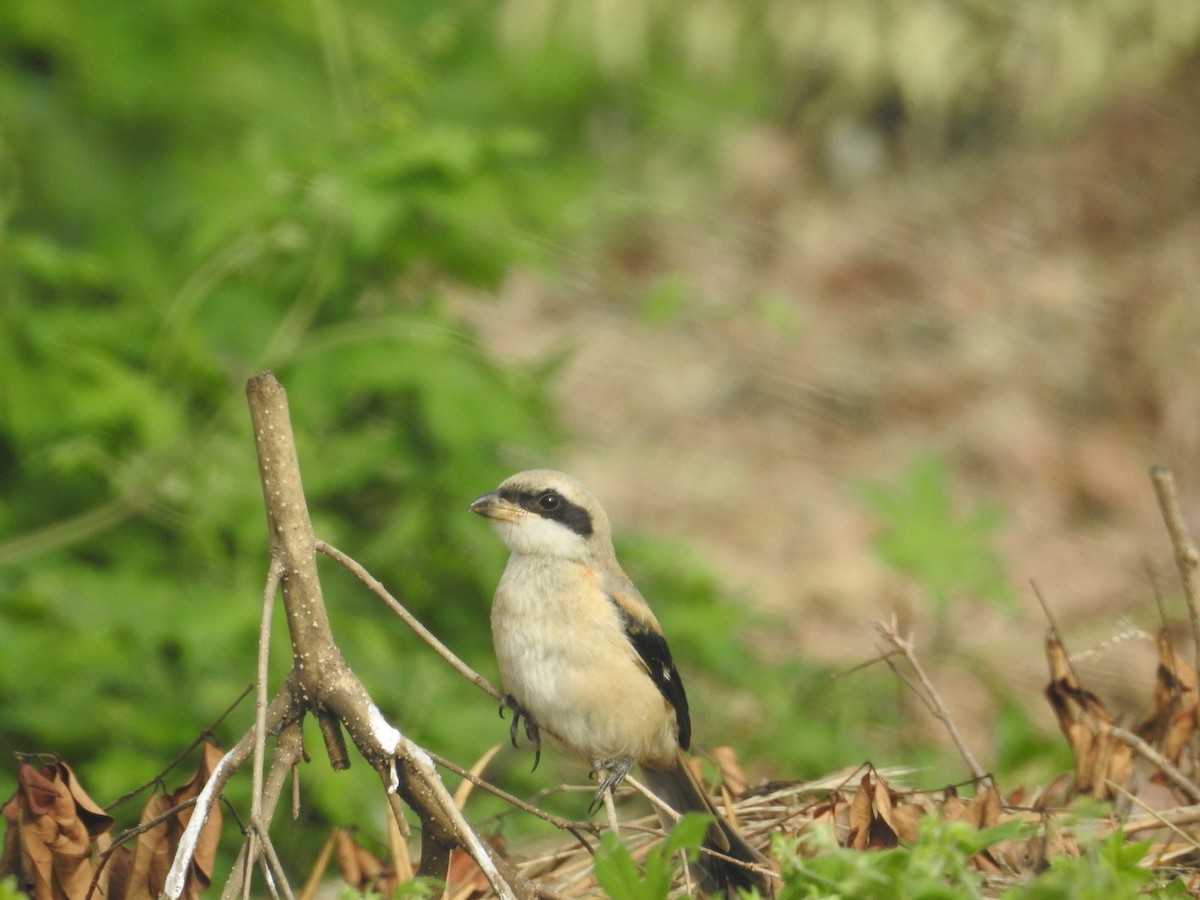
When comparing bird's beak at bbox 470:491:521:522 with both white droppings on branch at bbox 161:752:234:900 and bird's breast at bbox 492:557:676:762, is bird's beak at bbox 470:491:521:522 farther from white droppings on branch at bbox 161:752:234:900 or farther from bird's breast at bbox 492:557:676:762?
white droppings on branch at bbox 161:752:234:900

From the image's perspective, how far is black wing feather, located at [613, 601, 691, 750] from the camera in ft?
12.3

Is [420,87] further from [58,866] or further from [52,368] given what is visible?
[58,866]

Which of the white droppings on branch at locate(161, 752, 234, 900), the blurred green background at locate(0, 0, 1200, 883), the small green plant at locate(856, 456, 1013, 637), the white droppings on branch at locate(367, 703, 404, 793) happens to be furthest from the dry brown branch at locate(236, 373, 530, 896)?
the small green plant at locate(856, 456, 1013, 637)

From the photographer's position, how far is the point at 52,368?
517 centimetres

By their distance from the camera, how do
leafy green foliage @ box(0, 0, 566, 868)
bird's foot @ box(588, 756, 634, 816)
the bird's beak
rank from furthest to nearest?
leafy green foliage @ box(0, 0, 566, 868) < the bird's beak < bird's foot @ box(588, 756, 634, 816)

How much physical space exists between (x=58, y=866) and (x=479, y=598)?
9.17 feet

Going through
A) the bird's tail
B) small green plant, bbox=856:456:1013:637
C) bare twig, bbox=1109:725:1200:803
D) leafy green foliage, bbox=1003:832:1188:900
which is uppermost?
leafy green foliage, bbox=1003:832:1188:900

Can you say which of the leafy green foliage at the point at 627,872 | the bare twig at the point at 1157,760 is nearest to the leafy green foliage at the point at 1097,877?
the leafy green foliage at the point at 627,872

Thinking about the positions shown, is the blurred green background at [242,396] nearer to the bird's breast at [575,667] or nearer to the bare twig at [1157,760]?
the bird's breast at [575,667]

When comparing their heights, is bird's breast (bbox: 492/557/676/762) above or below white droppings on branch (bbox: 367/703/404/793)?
below

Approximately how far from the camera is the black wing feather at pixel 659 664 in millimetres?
3736

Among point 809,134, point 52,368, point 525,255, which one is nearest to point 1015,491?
point 809,134

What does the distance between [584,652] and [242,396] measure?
2110 millimetres

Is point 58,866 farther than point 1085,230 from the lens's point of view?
No
